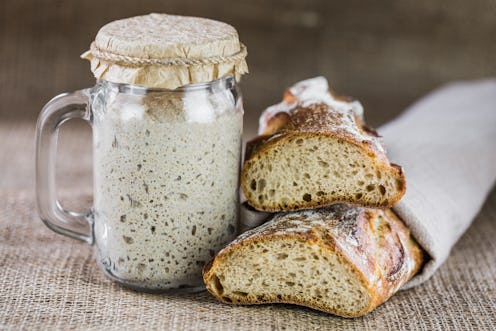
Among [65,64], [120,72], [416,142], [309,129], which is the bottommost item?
[65,64]

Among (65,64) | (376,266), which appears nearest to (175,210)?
(376,266)

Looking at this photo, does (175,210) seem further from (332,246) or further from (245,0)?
(245,0)

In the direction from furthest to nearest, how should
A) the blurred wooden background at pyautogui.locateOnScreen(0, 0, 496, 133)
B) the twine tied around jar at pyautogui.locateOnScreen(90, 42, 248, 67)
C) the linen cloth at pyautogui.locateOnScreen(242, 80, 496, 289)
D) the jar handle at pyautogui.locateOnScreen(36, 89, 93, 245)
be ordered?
the blurred wooden background at pyautogui.locateOnScreen(0, 0, 496, 133)
the linen cloth at pyautogui.locateOnScreen(242, 80, 496, 289)
the jar handle at pyautogui.locateOnScreen(36, 89, 93, 245)
the twine tied around jar at pyautogui.locateOnScreen(90, 42, 248, 67)

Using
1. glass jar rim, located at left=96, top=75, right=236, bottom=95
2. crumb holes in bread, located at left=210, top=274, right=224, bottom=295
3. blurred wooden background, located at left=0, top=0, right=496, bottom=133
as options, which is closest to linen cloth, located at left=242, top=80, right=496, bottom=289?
crumb holes in bread, located at left=210, top=274, right=224, bottom=295

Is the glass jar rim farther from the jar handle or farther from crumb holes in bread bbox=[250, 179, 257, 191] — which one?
crumb holes in bread bbox=[250, 179, 257, 191]

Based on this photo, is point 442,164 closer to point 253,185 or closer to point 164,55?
point 253,185

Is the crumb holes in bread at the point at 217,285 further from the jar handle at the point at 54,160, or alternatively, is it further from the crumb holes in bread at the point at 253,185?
the jar handle at the point at 54,160
